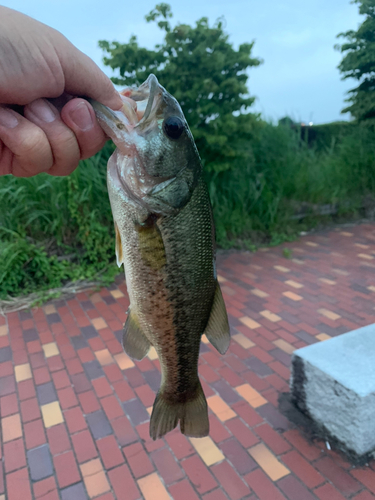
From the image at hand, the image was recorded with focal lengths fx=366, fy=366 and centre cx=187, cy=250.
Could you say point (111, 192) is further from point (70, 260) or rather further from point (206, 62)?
point (206, 62)

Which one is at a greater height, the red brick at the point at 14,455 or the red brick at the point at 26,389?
the red brick at the point at 26,389

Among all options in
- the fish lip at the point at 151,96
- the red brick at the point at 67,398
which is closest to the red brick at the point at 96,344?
the red brick at the point at 67,398

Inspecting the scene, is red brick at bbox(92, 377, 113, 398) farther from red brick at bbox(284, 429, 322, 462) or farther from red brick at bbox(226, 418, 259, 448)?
red brick at bbox(284, 429, 322, 462)

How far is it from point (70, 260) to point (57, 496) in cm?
337

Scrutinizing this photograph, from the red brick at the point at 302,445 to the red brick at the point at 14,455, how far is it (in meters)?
1.89

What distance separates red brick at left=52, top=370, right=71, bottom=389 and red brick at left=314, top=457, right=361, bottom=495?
2.13 m

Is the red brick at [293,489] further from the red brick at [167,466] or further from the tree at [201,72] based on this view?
the tree at [201,72]

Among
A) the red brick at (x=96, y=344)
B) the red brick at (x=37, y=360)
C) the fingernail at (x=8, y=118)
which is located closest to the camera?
the fingernail at (x=8, y=118)

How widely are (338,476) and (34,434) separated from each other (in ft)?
7.14

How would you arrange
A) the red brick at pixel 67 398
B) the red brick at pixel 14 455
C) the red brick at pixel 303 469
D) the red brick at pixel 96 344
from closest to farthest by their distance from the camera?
the red brick at pixel 303 469
the red brick at pixel 14 455
the red brick at pixel 67 398
the red brick at pixel 96 344

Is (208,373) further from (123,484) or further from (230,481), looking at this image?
(123,484)

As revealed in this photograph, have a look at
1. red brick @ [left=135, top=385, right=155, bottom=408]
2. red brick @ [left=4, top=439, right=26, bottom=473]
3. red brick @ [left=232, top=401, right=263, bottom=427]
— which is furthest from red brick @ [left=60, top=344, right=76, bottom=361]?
red brick @ [left=232, top=401, right=263, bottom=427]

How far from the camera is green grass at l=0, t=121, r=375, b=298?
16.3 feet

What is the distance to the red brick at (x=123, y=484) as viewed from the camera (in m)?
2.30
